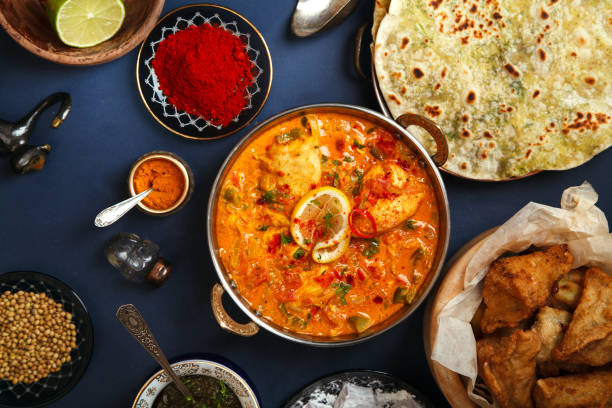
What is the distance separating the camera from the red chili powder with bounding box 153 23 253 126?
9.72ft

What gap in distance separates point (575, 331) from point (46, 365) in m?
3.41

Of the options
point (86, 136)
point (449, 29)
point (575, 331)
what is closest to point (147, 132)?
point (86, 136)

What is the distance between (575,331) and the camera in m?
2.51

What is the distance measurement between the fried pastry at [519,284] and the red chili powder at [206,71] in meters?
1.94

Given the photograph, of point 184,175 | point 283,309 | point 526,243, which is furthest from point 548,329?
point 184,175

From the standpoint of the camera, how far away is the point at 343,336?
2.85 m

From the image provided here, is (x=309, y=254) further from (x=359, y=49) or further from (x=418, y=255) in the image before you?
(x=359, y=49)

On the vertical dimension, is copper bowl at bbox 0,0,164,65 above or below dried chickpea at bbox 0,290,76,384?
Result: above

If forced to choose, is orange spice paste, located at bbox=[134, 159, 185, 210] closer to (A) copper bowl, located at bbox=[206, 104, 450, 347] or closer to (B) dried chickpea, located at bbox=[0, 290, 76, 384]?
(A) copper bowl, located at bbox=[206, 104, 450, 347]

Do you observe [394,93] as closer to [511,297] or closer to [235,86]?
[235,86]

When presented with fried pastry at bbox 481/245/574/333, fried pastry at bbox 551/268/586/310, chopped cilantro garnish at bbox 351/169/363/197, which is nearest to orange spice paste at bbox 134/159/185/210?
chopped cilantro garnish at bbox 351/169/363/197

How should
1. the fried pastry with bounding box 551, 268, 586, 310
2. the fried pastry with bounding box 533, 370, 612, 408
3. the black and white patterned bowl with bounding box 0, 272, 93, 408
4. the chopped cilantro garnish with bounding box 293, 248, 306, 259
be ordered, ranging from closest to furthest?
the fried pastry with bounding box 533, 370, 612, 408 → the fried pastry with bounding box 551, 268, 586, 310 → the chopped cilantro garnish with bounding box 293, 248, 306, 259 → the black and white patterned bowl with bounding box 0, 272, 93, 408

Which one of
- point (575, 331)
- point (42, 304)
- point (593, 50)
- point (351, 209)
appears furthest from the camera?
point (42, 304)

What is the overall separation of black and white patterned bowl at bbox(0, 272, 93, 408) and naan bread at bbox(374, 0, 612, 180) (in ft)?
8.52
